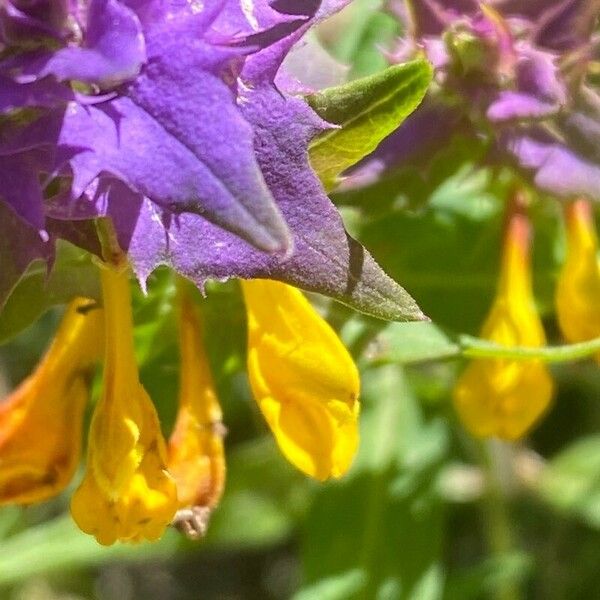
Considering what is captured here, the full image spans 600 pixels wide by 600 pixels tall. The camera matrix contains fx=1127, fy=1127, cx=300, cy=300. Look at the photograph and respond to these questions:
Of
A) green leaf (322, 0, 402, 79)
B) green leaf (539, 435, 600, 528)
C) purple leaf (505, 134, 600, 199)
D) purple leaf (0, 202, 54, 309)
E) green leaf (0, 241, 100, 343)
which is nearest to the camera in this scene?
purple leaf (0, 202, 54, 309)

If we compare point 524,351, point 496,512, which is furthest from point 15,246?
point 496,512

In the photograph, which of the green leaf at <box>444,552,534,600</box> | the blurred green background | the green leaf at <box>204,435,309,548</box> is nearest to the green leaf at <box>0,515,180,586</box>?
the blurred green background

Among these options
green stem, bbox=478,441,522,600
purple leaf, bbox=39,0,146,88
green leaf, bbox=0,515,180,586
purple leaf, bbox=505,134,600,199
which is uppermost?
purple leaf, bbox=39,0,146,88

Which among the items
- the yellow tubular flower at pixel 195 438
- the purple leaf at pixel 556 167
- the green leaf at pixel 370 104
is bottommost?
the yellow tubular flower at pixel 195 438

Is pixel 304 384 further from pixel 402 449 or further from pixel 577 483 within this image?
pixel 577 483

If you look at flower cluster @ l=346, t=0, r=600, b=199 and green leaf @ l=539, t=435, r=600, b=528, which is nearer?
flower cluster @ l=346, t=0, r=600, b=199

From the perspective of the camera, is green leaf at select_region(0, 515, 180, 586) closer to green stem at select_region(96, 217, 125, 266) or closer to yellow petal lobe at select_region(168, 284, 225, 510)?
yellow petal lobe at select_region(168, 284, 225, 510)

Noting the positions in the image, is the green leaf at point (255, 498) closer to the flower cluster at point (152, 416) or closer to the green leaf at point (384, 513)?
the green leaf at point (384, 513)

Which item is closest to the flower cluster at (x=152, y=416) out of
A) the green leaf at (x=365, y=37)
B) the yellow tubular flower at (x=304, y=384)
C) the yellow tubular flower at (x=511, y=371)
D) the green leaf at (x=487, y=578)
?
the yellow tubular flower at (x=304, y=384)

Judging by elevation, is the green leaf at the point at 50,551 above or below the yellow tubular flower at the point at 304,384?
below
